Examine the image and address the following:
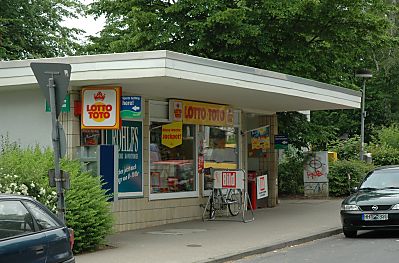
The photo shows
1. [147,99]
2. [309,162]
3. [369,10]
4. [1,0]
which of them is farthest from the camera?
[1,0]

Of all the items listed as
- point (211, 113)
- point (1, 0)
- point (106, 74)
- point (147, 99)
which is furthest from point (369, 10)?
point (1, 0)

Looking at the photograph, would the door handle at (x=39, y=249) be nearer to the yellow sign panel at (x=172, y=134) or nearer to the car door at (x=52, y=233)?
the car door at (x=52, y=233)

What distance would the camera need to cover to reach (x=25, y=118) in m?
14.8

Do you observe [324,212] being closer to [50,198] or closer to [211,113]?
[211,113]

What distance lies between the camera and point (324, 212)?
20.0 metres

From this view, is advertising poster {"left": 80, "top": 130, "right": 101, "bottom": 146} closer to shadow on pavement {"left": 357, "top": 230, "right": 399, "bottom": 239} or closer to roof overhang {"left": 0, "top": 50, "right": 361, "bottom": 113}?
roof overhang {"left": 0, "top": 50, "right": 361, "bottom": 113}

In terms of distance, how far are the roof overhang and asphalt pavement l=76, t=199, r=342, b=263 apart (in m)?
3.02

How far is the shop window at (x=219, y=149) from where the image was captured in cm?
1838

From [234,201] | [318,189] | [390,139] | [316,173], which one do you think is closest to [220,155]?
[234,201]

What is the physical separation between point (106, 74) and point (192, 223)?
5.03m

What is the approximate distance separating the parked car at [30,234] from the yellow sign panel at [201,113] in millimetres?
8991

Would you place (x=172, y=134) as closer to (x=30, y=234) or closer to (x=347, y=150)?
(x=30, y=234)

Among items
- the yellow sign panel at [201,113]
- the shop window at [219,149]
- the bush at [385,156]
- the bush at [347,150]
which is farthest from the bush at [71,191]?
the bush at [347,150]

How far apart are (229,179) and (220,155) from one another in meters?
2.19
